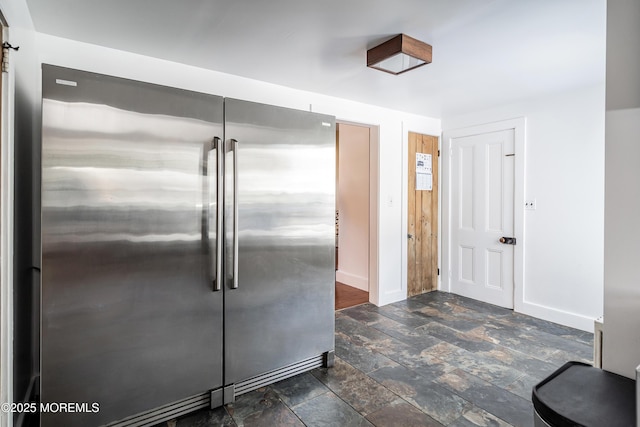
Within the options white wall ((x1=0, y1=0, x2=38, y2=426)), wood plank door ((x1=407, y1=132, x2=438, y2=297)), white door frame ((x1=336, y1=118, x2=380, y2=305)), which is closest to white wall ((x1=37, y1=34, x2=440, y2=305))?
white door frame ((x1=336, y1=118, x2=380, y2=305))

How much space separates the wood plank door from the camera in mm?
4117

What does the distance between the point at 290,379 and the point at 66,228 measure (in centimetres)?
163

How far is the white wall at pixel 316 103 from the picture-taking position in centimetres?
219

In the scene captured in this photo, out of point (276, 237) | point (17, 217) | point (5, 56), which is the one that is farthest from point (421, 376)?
point (5, 56)

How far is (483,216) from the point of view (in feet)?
13.0

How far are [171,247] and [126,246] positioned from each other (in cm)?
21

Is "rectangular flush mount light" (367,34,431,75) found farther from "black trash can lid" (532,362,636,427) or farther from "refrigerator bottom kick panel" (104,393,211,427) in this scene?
"refrigerator bottom kick panel" (104,393,211,427)

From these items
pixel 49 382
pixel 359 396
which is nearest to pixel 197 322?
pixel 49 382

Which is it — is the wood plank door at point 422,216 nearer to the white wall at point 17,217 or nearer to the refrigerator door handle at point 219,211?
the refrigerator door handle at point 219,211

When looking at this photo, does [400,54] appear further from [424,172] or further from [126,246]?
[424,172]

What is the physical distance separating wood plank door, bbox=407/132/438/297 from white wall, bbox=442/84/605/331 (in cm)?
98

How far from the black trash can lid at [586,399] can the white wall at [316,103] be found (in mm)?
2719

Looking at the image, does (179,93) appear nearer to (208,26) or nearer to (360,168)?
(208,26)

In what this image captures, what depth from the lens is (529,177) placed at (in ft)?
11.7
